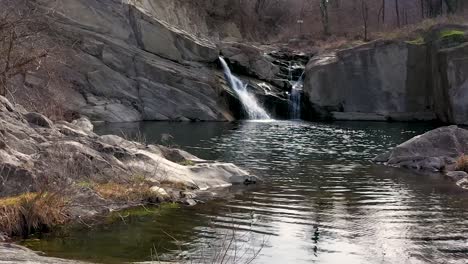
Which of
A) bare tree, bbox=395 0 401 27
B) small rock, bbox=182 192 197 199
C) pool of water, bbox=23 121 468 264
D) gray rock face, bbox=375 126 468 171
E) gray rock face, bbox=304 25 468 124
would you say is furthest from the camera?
bare tree, bbox=395 0 401 27

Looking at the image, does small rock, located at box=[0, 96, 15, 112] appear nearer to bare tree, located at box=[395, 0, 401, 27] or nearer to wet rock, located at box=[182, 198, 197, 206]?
wet rock, located at box=[182, 198, 197, 206]

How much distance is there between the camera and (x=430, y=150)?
2402 centimetres

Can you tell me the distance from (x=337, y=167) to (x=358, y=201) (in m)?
7.12

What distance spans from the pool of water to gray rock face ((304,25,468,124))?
26034mm

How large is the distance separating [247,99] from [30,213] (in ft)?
130

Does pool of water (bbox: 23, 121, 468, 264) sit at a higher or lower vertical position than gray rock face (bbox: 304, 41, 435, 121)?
lower

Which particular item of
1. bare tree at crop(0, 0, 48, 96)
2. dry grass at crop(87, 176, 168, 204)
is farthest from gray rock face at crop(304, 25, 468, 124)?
dry grass at crop(87, 176, 168, 204)

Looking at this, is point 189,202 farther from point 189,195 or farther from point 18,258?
point 18,258

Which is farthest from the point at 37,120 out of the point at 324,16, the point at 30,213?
the point at 324,16

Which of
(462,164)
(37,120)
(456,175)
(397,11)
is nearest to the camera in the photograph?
(37,120)

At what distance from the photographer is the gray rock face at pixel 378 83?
47156 millimetres

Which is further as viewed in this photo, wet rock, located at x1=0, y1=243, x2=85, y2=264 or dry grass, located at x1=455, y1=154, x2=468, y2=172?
dry grass, located at x1=455, y1=154, x2=468, y2=172

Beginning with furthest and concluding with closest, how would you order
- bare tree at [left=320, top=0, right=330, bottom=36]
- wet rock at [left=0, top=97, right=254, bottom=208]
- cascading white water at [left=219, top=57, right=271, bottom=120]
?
bare tree at [left=320, top=0, right=330, bottom=36] < cascading white water at [left=219, top=57, right=271, bottom=120] < wet rock at [left=0, top=97, right=254, bottom=208]

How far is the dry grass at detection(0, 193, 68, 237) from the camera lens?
10711 millimetres
